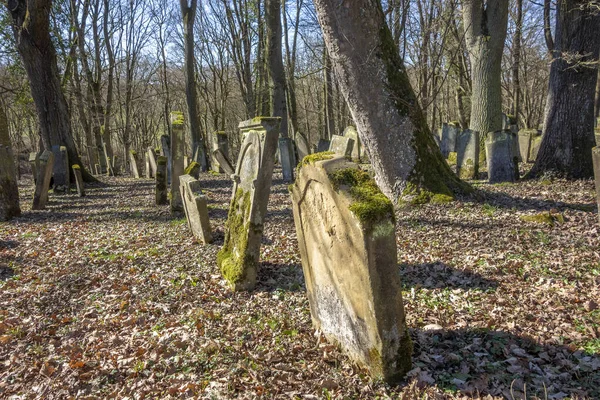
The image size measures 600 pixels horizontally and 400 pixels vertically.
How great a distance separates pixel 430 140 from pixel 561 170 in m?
3.49

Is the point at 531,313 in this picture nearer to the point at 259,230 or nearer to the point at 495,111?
the point at 259,230

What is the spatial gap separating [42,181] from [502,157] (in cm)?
1129

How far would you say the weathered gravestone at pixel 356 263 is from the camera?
261 cm

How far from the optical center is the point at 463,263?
4.76 m

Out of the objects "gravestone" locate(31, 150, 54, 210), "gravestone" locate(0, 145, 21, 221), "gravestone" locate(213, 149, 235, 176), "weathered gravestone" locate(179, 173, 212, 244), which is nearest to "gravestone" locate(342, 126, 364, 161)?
"gravestone" locate(213, 149, 235, 176)

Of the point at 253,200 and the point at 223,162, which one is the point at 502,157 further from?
the point at 223,162

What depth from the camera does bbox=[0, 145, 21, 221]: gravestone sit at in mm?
8695

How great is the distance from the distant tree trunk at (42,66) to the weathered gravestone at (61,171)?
738 mm

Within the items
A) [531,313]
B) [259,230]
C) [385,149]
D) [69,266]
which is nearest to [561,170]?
[385,149]

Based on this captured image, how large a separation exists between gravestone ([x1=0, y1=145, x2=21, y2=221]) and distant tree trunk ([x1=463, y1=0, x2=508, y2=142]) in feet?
38.8

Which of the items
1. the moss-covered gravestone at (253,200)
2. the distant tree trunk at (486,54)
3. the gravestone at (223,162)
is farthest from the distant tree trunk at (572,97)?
the gravestone at (223,162)

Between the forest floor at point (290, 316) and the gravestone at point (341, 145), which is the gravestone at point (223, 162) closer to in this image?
the gravestone at point (341, 145)

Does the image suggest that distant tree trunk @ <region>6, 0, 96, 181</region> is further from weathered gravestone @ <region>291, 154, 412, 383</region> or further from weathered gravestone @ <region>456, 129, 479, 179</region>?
weathered gravestone @ <region>291, 154, 412, 383</region>

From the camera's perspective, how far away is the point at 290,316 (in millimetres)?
3975
